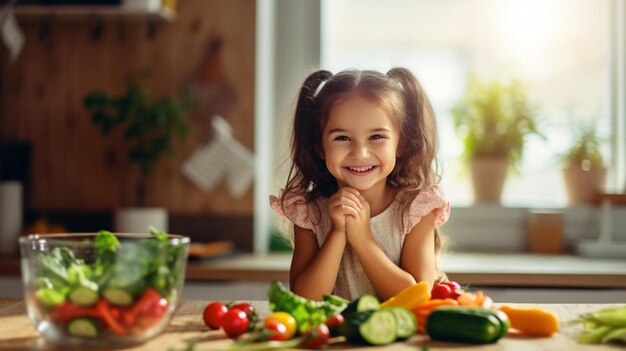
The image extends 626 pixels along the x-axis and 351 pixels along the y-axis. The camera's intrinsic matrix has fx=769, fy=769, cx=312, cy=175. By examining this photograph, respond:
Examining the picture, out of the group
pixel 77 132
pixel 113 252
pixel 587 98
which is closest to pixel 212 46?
pixel 77 132

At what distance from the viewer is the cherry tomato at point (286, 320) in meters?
1.08

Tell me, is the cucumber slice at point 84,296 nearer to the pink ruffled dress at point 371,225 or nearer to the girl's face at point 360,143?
the girl's face at point 360,143

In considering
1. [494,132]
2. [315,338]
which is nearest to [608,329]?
[315,338]

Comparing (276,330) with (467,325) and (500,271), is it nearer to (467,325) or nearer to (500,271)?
(467,325)

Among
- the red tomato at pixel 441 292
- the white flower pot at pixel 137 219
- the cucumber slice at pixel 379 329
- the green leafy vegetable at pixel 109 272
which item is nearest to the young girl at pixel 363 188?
the red tomato at pixel 441 292

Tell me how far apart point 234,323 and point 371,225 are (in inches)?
27.2

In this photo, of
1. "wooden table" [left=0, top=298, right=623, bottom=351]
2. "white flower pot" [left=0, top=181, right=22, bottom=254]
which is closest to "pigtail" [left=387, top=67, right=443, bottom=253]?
"wooden table" [left=0, top=298, right=623, bottom=351]

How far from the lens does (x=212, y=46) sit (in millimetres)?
3053

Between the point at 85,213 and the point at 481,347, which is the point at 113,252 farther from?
the point at 85,213

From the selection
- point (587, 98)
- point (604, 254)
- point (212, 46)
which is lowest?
point (604, 254)

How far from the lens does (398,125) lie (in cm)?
168

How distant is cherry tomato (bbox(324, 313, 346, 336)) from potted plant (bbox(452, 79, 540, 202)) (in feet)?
7.17

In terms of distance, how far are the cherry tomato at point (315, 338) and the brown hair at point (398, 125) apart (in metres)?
0.71

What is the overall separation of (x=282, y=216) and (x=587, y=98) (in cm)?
198
